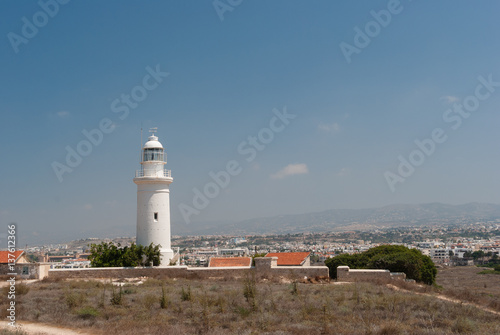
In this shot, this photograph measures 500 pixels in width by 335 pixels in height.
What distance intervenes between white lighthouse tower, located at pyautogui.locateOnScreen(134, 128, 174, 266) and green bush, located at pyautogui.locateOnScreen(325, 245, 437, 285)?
348 inches

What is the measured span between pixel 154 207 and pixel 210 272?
4734 mm

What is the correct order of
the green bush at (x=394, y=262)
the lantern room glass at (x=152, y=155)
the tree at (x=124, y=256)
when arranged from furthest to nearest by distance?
the lantern room glass at (x=152, y=155) → the green bush at (x=394, y=262) → the tree at (x=124, y=256)

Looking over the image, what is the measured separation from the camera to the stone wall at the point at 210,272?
Answer: 1767 cm

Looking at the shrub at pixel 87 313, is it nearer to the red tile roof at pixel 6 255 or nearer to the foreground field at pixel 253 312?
the foreground field at pixel 253 312

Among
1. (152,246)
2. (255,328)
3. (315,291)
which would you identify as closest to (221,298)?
(255,328)

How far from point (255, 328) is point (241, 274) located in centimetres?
799

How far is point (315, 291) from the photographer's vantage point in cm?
1425

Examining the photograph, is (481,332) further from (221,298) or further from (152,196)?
(152,196)

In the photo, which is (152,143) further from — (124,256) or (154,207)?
(124,256)

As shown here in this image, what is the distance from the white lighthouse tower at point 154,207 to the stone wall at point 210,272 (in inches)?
93.0

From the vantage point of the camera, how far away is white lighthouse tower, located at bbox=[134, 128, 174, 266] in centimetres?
2084

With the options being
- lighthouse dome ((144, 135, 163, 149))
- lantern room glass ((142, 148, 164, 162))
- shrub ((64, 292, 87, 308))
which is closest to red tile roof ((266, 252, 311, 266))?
lantern room glass ((142, 148, 164, 162))

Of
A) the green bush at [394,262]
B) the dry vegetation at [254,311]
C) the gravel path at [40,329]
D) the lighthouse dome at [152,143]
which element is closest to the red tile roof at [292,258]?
the green bush at [394,262]

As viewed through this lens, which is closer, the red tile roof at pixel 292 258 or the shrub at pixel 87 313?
the shrub at pixel 87 313
